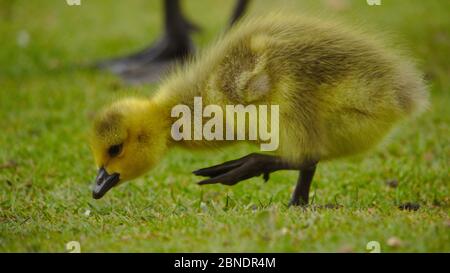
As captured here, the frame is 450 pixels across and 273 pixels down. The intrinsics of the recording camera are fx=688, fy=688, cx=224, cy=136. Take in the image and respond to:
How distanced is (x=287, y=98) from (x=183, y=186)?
1580mm

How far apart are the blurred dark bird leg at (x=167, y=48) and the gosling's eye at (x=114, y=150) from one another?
4707mm

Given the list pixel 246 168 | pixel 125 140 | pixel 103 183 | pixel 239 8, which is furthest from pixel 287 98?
pixel 239 8

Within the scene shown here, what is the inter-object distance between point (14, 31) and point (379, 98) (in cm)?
783

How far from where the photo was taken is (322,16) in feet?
12.8

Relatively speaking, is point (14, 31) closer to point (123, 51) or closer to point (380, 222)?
point (123, 51)

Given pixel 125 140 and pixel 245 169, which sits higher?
pixel 125 140

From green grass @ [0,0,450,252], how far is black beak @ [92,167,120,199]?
14 centimetres

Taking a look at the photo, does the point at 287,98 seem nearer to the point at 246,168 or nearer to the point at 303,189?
the point at 246,168

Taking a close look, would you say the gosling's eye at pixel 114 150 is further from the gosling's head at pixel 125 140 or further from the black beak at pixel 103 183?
the black beak at pixel 103 183

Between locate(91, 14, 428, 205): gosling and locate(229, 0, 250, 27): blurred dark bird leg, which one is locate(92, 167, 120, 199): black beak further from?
locate(229, 0, 250, 27): blurred dark bird leg

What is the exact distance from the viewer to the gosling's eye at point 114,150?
368cm

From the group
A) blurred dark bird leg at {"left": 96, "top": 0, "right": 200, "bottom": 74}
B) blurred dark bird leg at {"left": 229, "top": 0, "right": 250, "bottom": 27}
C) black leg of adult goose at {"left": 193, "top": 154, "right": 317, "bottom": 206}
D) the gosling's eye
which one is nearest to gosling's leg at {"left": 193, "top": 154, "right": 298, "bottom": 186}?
black leg of adult goose at {"left": 193, "top": 154, "right": 317, "bottom": 206}

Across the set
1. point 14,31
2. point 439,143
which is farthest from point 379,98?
point 14,31

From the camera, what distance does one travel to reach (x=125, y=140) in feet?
12.1
